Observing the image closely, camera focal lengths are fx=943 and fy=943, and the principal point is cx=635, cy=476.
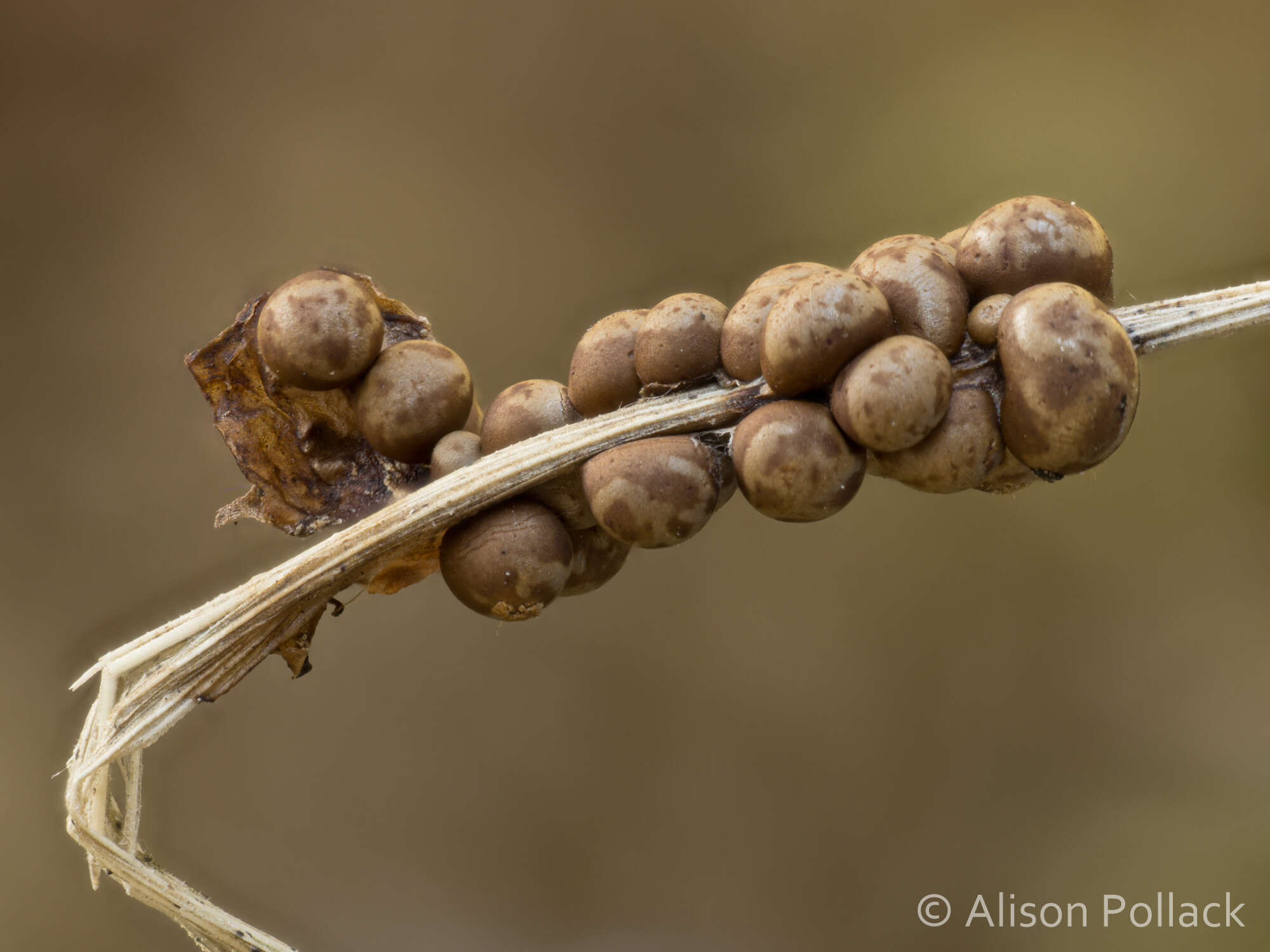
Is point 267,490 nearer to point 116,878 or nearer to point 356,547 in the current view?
point 356,547

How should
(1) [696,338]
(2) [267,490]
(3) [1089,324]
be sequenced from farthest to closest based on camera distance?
(2) [267,490] → (1) [696,338] → (3) [1089,324]

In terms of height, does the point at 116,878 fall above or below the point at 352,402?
below

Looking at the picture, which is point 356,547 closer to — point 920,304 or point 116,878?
point 116,878

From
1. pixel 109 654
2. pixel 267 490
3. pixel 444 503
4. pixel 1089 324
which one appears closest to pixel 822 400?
pixel 1089 324

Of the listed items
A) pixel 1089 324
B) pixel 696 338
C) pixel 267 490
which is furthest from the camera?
pixel 267 490

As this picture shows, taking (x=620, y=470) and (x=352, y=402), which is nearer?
(x=620, y=470)

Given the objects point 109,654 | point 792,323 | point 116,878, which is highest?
point 792,323
